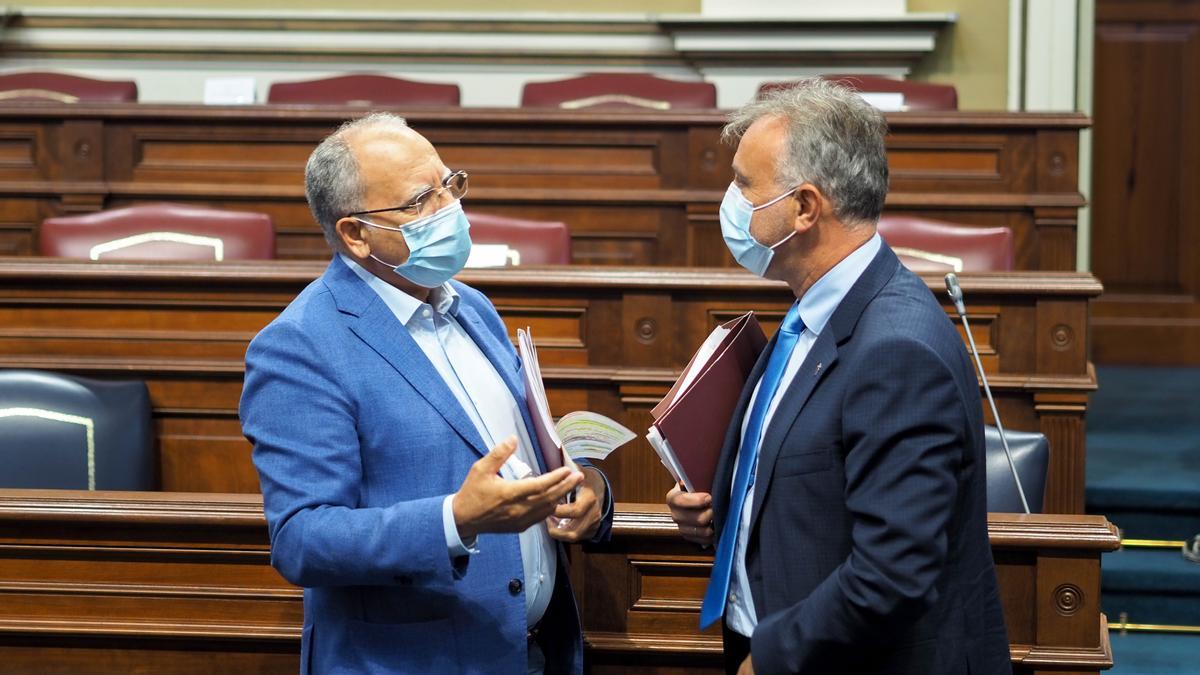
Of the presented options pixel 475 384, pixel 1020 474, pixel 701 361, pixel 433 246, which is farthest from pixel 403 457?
pixel 1020 474

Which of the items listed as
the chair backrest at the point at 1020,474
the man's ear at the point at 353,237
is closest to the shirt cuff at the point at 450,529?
the man's ear at the point at 353,237

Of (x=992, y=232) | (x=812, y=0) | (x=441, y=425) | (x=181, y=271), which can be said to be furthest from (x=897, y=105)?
(x=441, y=425)

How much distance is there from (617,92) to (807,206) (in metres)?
3.61

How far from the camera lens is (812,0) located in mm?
5789

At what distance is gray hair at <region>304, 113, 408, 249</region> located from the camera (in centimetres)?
162

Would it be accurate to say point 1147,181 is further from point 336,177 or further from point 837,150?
point 336,177

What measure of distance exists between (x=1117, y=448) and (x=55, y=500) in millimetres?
2958

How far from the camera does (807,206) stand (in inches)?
56.7

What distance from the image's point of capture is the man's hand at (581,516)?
163 centimetres

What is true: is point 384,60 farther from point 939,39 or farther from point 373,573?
point 373,573

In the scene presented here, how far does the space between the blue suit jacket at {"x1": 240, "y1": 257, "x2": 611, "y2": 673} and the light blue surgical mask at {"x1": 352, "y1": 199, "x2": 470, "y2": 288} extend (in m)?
0.06

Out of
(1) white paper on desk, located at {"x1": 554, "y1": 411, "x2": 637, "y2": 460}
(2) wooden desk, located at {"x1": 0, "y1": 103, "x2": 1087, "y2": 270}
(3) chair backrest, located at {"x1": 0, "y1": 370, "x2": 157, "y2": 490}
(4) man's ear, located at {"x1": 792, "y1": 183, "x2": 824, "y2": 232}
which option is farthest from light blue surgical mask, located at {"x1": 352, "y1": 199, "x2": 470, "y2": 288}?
(2) wooden desk, located at {"x1": 0, "y1": 103, "x2": 1087, "y2": 270}

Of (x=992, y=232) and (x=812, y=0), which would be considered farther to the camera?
(x=812, y=0)

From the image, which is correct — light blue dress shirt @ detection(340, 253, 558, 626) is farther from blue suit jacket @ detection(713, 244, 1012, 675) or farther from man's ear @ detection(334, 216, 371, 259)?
blue suit jacket @ detection(713, 244, 1012, 675)
